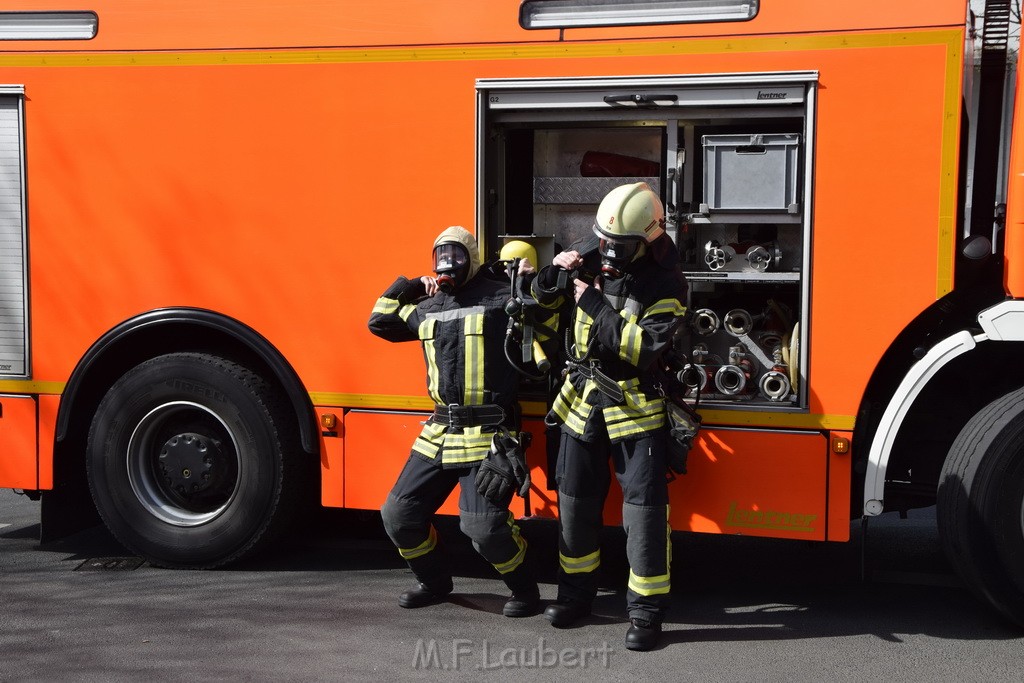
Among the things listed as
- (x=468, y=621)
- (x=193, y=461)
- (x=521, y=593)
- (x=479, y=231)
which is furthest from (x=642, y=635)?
(x=193, y=461)

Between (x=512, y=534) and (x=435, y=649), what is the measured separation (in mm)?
→ 555

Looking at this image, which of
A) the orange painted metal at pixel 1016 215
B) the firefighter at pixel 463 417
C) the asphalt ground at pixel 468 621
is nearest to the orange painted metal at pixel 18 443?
the asphalt ground at pixel 468 621

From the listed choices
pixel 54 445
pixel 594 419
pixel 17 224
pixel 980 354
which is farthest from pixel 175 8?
pixel 980 354

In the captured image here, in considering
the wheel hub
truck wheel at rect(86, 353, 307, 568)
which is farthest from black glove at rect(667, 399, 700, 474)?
the wheel hub

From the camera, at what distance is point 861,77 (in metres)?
4.43

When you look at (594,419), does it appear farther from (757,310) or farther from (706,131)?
(706,131)

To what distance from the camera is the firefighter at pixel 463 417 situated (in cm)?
459

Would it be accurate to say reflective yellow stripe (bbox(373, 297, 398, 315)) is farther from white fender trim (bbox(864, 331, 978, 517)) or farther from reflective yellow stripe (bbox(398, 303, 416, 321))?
white fender trim (bbox(864, 331, 978, 517))

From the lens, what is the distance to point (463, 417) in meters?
4.64

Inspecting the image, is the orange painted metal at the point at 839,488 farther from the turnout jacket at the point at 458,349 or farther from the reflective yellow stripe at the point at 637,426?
the turnout jacket at the point at 458,349

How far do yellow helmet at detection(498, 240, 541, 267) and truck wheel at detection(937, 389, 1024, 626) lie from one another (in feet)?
6.35

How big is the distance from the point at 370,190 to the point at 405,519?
4.74 ft

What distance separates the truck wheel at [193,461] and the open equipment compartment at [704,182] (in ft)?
4.48

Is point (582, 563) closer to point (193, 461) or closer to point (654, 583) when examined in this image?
point (654, 583)
